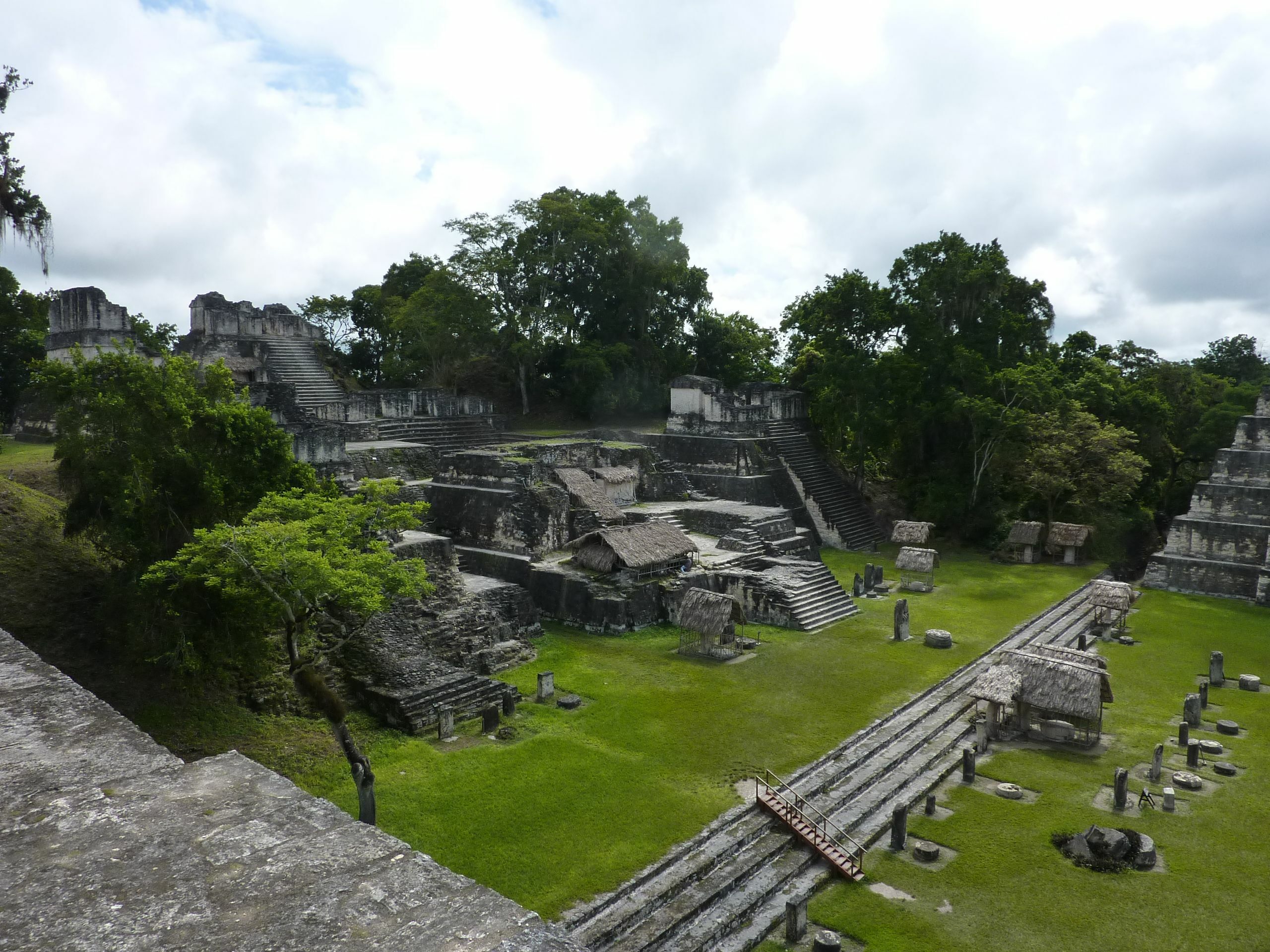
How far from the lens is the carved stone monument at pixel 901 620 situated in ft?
54.6

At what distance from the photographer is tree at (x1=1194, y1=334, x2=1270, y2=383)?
3991 cm

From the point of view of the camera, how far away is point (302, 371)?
27859 millimetres

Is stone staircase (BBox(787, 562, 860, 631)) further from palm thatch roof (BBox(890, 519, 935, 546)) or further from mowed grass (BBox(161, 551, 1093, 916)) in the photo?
palm thatch roof (BBox(890, 519, 935, 546))

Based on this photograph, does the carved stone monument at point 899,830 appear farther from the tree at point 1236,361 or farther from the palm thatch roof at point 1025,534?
the tree at point 1236,361

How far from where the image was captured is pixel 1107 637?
17.3m

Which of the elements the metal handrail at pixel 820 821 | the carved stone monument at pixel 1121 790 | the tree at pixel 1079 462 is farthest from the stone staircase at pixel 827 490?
the metal handrail at pixel 820 821

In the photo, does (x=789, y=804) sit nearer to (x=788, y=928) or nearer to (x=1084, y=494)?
(x=788, y=928)

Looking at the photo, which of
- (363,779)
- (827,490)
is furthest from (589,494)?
(363,779)

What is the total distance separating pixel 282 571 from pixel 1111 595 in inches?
647

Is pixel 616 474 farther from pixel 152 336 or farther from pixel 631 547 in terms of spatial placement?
pixel 152 336

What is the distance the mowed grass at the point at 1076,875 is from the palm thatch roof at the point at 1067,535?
422 inches

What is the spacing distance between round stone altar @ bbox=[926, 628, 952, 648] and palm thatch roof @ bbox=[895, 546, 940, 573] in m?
4.37

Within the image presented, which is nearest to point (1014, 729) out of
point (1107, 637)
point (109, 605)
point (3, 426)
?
point (1107, 637)

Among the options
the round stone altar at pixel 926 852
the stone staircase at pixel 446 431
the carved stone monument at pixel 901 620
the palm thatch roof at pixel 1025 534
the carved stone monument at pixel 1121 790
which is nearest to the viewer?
the round stone altar at pixel 926 852
